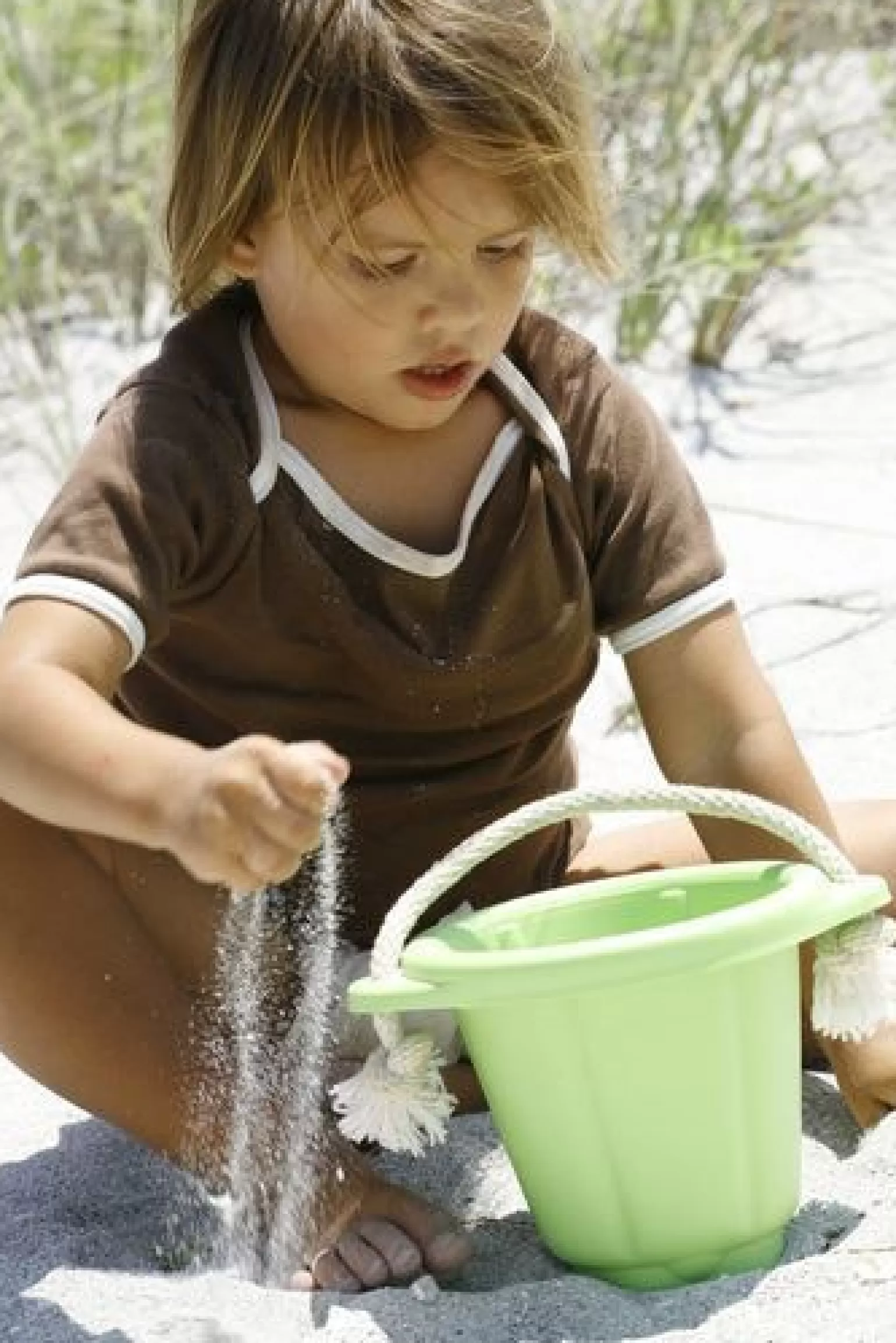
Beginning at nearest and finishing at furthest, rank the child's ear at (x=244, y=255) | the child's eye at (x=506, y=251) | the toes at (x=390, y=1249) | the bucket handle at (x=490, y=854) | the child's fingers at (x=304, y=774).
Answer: the child's fingers at (x=304, y=774) < the bucket handle at (x=490, y=854) < the toes at (x=390, y=1249) < the child's eye at (x=506, y=251) < the child's ear at (x=244, y=255)

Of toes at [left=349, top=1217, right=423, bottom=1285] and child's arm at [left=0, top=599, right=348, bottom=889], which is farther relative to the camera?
toes at [left=349, top=1217, right=423, bottom=1285]

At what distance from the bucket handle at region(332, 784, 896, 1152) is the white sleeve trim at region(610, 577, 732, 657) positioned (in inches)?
12.6

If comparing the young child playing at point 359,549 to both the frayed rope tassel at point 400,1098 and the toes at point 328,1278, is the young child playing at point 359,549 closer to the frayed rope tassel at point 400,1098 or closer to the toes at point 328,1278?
the toes at point 328,1278

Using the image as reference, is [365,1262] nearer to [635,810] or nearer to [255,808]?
[635,810]

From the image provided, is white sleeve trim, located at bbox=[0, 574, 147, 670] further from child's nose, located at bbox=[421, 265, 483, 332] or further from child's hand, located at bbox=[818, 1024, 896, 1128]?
child's hand, located at bbox=[818, 1024, 896, 1128]

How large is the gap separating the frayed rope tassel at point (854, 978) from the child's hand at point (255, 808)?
44 centimetres

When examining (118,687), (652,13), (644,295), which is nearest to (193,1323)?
(118,687)

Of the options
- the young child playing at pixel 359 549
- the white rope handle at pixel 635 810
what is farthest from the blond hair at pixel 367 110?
the white rope handle at pixel 635 810

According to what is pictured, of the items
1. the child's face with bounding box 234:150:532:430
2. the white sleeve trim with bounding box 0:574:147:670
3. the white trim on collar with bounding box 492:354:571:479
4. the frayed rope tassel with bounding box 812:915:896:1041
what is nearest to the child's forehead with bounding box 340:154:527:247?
the child's face with bounding box 234:150:532:430

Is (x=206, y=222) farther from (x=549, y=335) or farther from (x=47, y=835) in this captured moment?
(x=47, y=835)

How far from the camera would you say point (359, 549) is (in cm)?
212

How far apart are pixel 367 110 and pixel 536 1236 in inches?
34.0

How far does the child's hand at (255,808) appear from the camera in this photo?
1.55 meters

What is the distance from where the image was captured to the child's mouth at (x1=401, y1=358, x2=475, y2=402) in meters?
2.05
